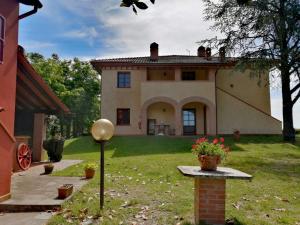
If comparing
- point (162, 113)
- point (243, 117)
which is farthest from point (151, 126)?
point (243, 117)

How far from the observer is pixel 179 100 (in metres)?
22.2

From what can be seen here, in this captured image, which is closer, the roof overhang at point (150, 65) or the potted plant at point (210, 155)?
the potted plant at point (210, 155)

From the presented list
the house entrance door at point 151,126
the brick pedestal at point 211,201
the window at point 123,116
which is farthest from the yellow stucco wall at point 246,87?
the brick pedestal at point 211,201

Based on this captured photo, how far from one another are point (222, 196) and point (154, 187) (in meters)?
3.07

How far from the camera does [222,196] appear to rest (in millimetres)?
4836

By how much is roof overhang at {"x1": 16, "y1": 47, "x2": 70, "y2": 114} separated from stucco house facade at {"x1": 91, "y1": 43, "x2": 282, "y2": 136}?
10106mm

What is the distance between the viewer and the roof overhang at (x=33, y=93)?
→ 31.2ft

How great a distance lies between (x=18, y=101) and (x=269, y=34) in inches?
622

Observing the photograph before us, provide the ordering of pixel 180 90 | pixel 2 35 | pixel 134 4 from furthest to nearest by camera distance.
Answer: pixel 180 90 → pixel 2 35 → pixel 134 4

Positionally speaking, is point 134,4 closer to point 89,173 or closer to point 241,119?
point 89,173

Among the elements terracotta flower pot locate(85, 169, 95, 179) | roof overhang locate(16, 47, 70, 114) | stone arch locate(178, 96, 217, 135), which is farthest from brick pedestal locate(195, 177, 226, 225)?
stone arch locate(178, 96, 217, 135)

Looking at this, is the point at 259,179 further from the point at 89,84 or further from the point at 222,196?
the point at 89,84

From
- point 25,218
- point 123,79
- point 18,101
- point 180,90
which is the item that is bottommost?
point 25,218

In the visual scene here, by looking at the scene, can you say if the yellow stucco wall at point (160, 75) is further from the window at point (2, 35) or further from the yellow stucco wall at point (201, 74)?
the window at point (2, 35)
